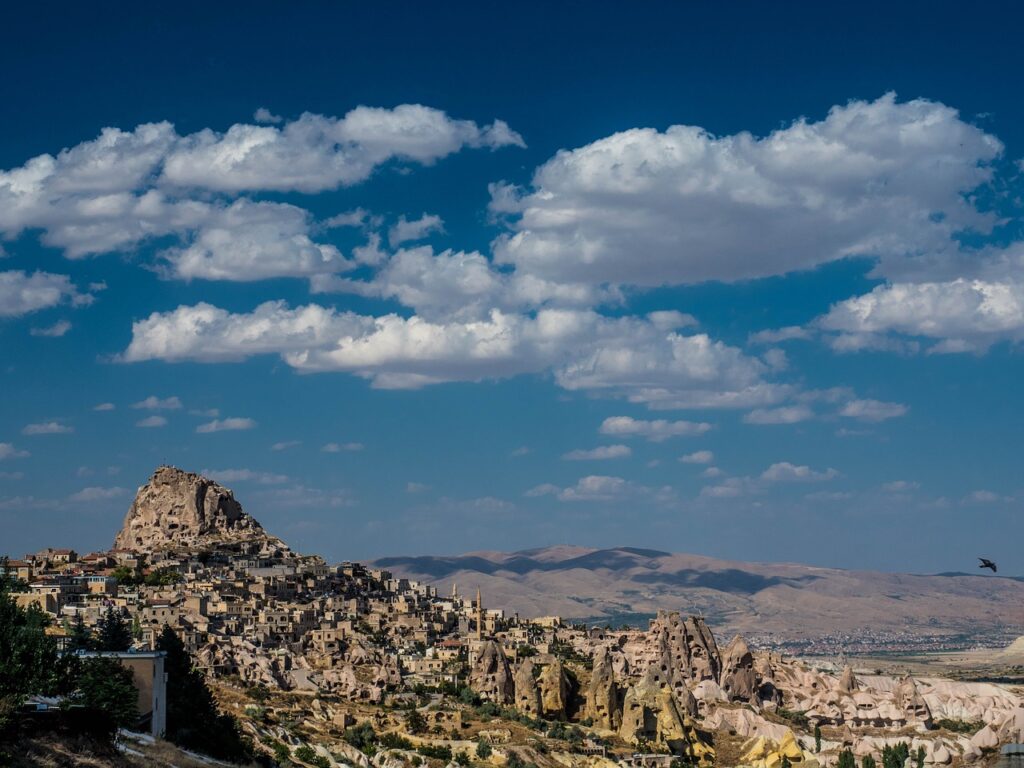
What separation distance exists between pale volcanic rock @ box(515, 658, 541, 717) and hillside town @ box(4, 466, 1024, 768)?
14 cm

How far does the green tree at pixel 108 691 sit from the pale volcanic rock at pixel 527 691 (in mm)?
46620

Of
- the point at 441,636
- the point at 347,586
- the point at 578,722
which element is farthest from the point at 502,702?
the point at 347,586

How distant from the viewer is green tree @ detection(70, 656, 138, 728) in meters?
43.3

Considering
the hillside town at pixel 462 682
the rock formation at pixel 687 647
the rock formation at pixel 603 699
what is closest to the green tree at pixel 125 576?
the hillside town at pixel 462 682

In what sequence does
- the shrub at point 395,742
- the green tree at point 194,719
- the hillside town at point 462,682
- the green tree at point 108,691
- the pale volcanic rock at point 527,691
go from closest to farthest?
the green tree at point 108,691, the green tree at point 194,719, the shrub at point 395,742, the hillside town at point 462,682, the pale volcanic rock at point 527,691

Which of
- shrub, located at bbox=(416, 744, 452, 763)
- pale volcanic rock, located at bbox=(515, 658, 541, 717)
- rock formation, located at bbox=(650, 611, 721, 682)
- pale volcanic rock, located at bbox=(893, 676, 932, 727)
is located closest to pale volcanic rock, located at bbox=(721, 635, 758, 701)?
rock formation, located at bbox=(650, 611, 721, 682)

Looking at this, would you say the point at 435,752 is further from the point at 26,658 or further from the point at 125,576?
the point at 125,576

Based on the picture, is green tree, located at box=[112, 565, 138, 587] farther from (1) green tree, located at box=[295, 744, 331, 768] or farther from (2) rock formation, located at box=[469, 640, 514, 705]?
Answer: (1) green tree, located at box=[295, 744, 331, 768]

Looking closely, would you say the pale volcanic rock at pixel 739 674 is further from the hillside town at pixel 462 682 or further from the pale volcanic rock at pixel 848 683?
the pale volcanic rock at pixel 848 683

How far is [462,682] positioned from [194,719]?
39.0 metres

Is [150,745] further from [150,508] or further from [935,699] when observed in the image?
[150,508]

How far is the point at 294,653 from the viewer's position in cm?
9769

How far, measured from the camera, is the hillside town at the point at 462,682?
81188mm

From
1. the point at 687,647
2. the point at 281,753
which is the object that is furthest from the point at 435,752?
the point at 687,647
